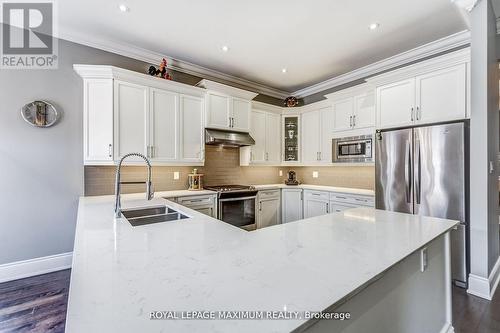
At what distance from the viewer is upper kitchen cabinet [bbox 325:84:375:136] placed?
343 centimetres

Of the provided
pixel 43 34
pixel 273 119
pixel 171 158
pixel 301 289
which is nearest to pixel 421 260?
pixel 301 289

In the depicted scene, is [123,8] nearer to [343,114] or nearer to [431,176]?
[343,114]

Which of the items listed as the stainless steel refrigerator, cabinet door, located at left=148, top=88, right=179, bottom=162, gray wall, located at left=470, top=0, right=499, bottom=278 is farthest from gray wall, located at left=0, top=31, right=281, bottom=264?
gray wall, located at left=470, top=0, right=499, bottom=278

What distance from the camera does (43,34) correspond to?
281cm

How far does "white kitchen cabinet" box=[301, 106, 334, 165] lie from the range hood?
1161 mm

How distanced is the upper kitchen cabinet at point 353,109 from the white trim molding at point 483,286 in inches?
82.8

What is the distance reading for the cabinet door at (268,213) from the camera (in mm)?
3977

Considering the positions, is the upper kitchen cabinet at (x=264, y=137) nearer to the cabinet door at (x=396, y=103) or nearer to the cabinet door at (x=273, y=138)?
the cabinet door at (x=273, y=138)

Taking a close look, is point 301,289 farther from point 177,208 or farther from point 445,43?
point 445,43

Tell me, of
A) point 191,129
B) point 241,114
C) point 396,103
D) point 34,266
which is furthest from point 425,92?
point 34,266

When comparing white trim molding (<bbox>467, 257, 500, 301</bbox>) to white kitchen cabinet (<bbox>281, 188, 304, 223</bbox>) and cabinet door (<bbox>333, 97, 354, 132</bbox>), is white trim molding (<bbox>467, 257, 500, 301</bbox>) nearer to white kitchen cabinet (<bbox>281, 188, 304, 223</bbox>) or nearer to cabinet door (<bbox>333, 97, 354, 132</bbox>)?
white kitchen cabinet (<bbox>281, 188, 304, 223</bbox>)

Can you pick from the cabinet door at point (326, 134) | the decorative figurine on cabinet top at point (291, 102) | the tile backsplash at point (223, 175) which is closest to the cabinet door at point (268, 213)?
the tile backsplash at point (223, 175)

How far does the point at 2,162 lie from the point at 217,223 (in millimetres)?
2822

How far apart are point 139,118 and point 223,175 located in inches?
67.4
